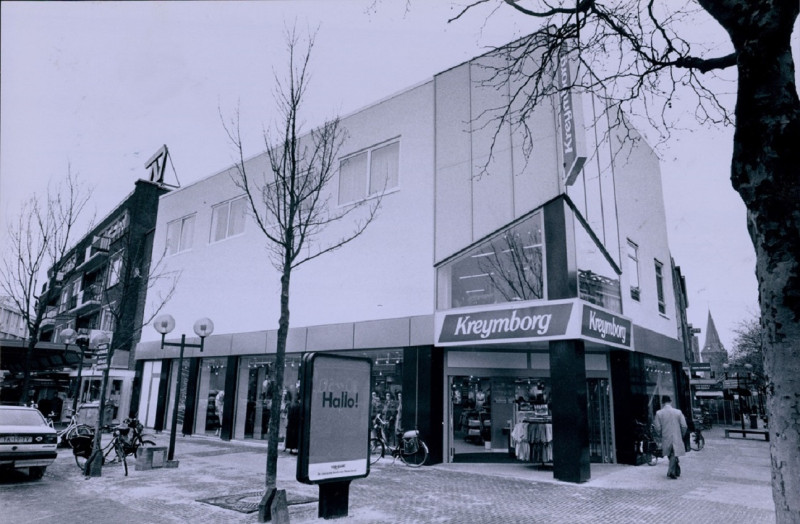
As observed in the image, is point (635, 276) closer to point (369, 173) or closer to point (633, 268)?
point (633, 268)

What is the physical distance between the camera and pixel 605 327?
487 inches

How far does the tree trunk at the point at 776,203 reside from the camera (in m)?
3.47

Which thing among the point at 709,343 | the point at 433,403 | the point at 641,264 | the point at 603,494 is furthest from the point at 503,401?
the point at 709,343

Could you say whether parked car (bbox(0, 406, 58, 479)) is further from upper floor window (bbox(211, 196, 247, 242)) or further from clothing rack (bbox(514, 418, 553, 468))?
upper floor window (bbox(211, 196, 247, 242))

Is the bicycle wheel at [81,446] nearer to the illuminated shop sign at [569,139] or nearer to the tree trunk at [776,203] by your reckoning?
the illuminated shop sign at [569,139]

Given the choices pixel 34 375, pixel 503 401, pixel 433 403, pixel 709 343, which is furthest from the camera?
pixel 709 343

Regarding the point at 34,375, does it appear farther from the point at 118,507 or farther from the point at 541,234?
the point at 541,234

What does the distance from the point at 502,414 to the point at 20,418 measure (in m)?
11.5

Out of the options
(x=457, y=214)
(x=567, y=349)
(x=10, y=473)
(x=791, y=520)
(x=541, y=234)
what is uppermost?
(x=457, y=214)

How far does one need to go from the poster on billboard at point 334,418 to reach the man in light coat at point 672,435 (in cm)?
781

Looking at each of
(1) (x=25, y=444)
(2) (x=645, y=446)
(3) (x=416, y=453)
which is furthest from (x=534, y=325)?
Result: (1) (x=25, y=444)

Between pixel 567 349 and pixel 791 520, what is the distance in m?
7.98

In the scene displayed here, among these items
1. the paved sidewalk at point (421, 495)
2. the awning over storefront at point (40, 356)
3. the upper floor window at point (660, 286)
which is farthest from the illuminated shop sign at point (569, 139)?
the awning over storefront at point (40, 356)

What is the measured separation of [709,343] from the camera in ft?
364
